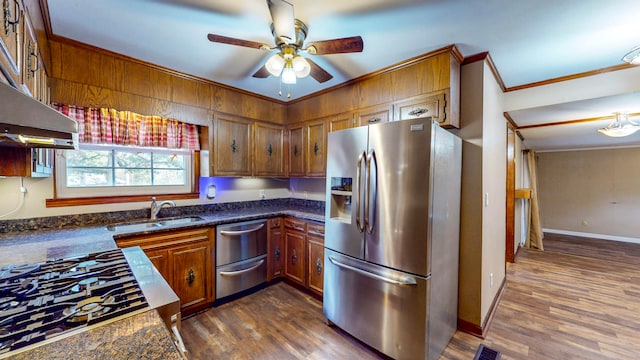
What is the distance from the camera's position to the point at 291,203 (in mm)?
4012

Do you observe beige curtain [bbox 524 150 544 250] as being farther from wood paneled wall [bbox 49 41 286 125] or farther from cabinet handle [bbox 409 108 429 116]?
wood paneled wall [bbox 49 41 286 125]

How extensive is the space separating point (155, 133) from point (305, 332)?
252 cm

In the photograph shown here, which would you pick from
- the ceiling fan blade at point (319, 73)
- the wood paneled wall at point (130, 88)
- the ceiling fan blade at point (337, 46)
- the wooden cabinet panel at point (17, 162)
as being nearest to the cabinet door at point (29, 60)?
the wooden cabinet panel at point (17, 162)

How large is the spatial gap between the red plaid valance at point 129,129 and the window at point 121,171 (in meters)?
0.15

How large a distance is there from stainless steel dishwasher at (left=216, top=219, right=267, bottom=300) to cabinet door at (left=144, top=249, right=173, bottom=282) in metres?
0.46

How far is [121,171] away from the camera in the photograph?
2584 mm

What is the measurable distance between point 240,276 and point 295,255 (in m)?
0.67

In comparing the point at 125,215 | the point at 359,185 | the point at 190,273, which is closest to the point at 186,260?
the point at 190,273

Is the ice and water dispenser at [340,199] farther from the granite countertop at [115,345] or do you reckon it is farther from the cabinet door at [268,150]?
the granite countertop at [115,345]

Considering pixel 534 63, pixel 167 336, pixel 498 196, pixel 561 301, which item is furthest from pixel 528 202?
pixel 167 336

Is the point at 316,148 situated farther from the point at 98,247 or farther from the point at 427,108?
the point at 98,247

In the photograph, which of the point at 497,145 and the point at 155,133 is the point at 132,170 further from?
the point at 497,145

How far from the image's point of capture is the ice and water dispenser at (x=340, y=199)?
7.59ft

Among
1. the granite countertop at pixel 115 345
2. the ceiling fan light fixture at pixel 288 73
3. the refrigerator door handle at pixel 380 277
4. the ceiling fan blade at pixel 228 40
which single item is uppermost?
the ceiling fan blade at pixel 228 40
